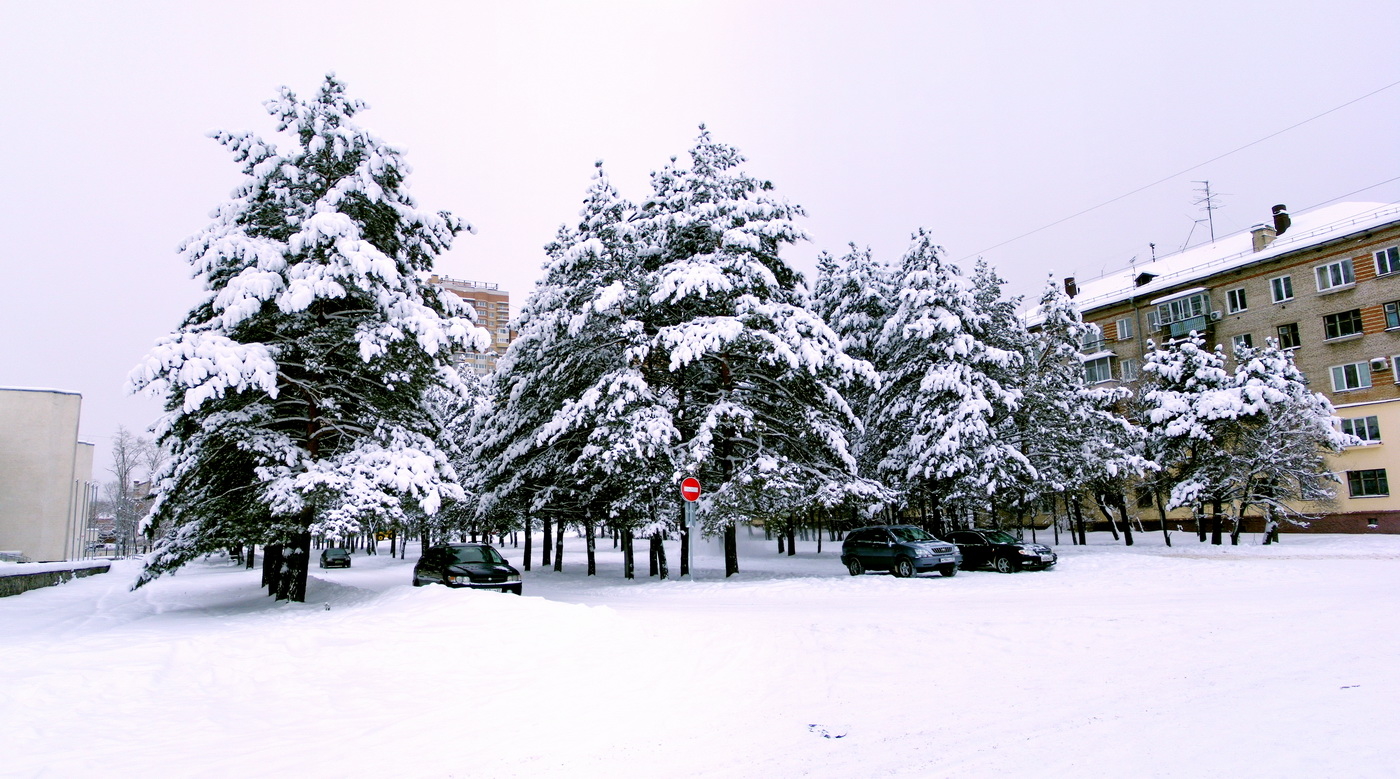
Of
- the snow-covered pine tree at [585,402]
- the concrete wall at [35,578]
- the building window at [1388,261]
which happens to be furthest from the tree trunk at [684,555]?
the building window at [1388,261]

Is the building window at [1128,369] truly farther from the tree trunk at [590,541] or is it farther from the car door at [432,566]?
the car door at [432,566]

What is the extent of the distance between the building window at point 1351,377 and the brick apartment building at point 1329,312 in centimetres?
5

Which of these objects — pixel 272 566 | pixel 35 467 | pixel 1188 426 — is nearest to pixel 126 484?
pixel 35 467

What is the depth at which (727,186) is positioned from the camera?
24.9 metres

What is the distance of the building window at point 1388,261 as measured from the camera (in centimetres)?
4000

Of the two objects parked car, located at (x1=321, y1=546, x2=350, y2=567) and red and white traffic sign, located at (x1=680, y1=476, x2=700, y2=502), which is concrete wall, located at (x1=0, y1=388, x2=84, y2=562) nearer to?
parked car, located at (x1=321, y1=546, x2=350, y2=567)

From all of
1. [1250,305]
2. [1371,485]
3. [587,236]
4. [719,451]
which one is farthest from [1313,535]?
[587,236]

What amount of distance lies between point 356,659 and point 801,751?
6359mm

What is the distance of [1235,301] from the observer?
47.8 m

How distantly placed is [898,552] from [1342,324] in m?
35.2

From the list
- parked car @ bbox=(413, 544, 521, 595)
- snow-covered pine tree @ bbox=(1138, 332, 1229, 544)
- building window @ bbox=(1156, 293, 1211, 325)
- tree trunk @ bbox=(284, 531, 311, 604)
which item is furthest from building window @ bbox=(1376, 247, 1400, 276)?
tree trunk @ bbox=(284, 531, 311, 604)

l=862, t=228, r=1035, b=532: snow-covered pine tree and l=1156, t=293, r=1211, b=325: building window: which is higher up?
l=1156, t=293, r=1211, b=325: building window

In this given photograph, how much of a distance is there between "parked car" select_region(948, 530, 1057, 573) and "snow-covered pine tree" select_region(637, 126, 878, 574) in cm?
490

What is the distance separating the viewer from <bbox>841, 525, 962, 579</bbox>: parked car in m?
23.1
